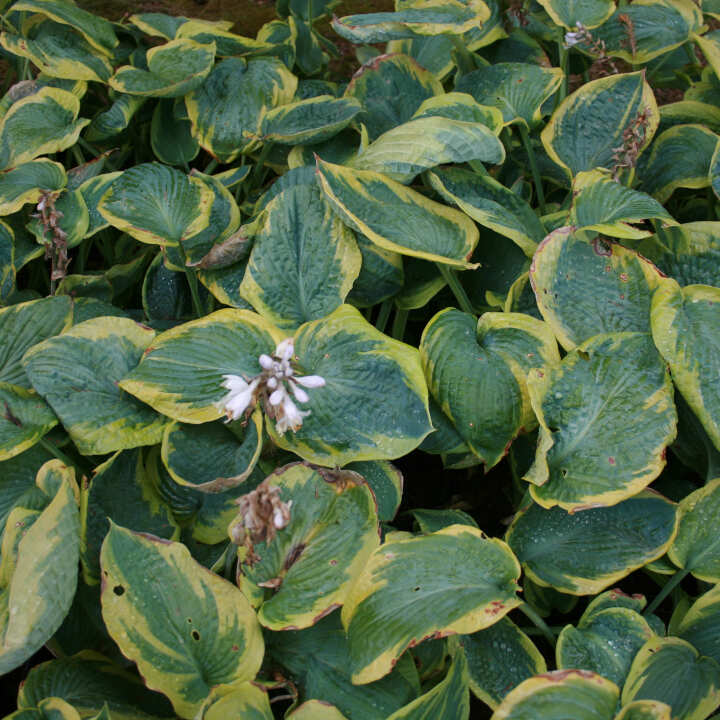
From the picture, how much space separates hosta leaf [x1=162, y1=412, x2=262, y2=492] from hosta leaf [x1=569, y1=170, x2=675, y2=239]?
1.96ft

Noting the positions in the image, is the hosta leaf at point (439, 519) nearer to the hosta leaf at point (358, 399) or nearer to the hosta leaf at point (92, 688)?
the hosta leaf at point (358, 399)

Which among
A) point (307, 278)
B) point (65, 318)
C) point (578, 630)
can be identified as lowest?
point (578, 630)

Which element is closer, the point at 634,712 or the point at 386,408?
the point at 634,712

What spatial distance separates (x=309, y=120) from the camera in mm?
1536

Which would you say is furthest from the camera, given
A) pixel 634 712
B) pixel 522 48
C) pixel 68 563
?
pixel 522 48

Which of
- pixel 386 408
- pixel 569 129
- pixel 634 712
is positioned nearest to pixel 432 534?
pixel 386 408

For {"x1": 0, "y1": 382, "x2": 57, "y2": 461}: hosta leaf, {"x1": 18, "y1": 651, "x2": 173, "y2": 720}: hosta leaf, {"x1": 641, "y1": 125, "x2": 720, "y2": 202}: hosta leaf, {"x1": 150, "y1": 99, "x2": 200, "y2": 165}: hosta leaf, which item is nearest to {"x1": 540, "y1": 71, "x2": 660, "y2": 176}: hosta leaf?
{"x1": 641, "y1": 125, "x2": 720, "y2": 202}: hosta leaf

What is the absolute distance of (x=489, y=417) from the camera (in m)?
1.11

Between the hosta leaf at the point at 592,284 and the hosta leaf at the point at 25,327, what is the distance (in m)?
0.78

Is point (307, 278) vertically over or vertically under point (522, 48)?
under

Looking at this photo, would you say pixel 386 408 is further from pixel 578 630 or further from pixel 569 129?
pixel 569 129

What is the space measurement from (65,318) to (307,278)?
0.42m

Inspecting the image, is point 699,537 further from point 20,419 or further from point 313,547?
point 20,419

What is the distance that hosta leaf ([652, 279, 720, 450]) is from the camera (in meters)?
1.04
